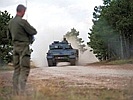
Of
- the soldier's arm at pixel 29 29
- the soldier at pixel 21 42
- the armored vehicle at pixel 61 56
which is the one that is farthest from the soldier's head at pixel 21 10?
the armored vehicle at pixel 61 56

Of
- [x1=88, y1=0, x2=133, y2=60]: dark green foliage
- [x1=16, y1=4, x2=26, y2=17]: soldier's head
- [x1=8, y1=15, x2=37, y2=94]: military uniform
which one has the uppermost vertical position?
[x1=88, y1=0, x2=133, y2=60]: dark green foliage

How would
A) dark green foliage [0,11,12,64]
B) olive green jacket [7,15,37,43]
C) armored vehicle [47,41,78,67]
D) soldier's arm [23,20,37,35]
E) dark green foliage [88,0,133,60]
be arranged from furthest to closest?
dark green foliage [88,0,133,60] < armored vehicle [47,41,78,67] < dark green foliage [0,11,12,64] < olive green jacket [7,15,37,43] < soldier's arm [23,20,37,35]

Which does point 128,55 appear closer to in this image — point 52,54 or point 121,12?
point 121,12

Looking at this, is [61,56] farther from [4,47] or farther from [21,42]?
[21,42]

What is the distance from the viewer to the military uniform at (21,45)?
825cm

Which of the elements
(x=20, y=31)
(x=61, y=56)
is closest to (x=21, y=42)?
(x=20, y=31)

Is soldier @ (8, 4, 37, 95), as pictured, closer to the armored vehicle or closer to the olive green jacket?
the olive green jacket

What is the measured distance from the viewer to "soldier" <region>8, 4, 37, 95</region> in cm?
825

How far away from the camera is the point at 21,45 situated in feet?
27.3

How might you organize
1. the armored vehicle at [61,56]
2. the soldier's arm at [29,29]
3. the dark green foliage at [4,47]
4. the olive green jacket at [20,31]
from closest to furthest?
the soldier's arm at [29,29] < the olive green jacket at [20,31] < the dark green foliage at [4,47] < the armored vehicle at [61,56]

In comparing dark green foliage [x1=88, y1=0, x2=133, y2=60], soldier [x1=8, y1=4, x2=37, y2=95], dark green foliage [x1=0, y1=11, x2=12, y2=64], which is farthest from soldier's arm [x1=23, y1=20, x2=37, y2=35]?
dark green foliage [x1=88, y1=0, x2=133, y2=60]

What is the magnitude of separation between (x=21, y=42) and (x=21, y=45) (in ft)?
0.21

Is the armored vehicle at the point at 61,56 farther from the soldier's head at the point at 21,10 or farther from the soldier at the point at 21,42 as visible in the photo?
the soldier's head at the point at 21,10

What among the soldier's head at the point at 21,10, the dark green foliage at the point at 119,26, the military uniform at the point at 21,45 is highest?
the dark green foliage at the point at 119,26
